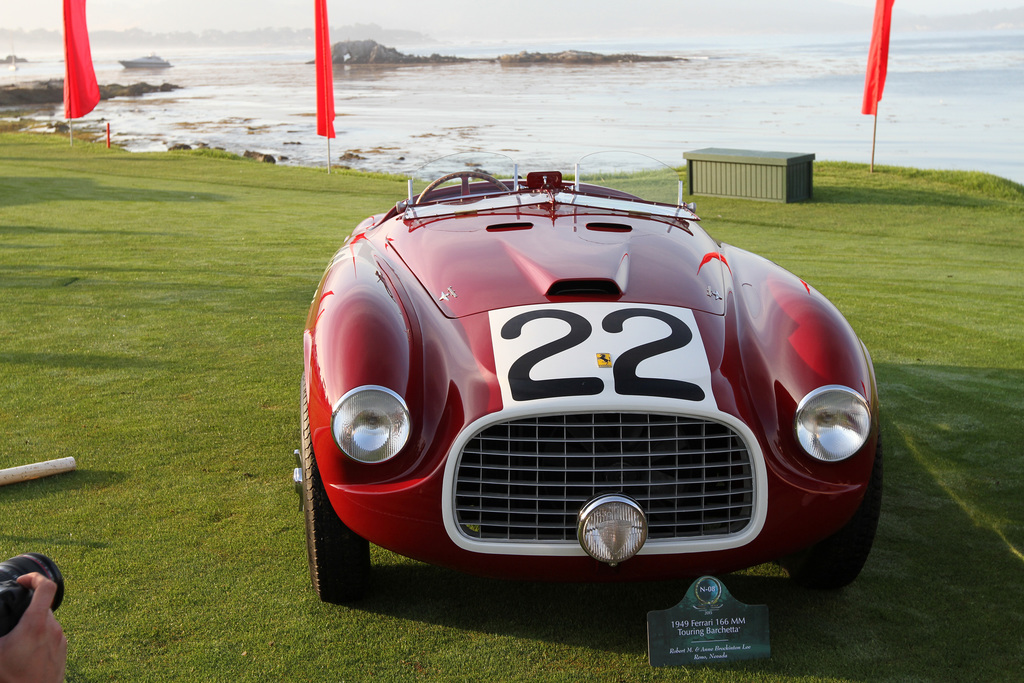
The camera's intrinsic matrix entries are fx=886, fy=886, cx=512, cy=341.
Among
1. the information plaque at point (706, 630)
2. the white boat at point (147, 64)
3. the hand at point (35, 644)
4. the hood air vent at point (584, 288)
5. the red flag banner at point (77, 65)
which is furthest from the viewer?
the white boat at point (147, 64)

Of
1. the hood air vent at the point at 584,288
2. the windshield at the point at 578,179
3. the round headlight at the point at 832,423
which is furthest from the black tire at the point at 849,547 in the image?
the windshield at the point at 578,179

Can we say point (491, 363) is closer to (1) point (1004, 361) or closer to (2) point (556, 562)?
(2) point (556, 562)

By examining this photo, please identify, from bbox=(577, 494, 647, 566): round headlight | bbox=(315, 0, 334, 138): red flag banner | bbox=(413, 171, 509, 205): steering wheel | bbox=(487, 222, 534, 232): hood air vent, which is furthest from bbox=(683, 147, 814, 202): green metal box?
bbox=(577, 494, 647, 566): round headlight

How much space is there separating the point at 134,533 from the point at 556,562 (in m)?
1.81

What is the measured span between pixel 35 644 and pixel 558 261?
2348 mm

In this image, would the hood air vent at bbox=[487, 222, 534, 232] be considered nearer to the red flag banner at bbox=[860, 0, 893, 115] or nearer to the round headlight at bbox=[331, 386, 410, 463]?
the round headlight at bbox=[331, 386, 410, 463]

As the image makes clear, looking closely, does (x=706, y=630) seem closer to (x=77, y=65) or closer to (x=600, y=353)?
(x=600, y=353)

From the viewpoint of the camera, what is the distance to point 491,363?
2885 mm

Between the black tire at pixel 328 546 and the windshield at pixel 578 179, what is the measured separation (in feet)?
6.74

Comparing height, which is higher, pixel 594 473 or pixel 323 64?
pixel 323 64

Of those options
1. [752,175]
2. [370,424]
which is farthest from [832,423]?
[752,175]

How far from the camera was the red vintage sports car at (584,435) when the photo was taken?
2732 millimetres

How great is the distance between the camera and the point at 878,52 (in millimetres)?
19359

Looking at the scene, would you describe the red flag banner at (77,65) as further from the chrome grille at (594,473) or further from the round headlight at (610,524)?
the round headlight at (610,524)
